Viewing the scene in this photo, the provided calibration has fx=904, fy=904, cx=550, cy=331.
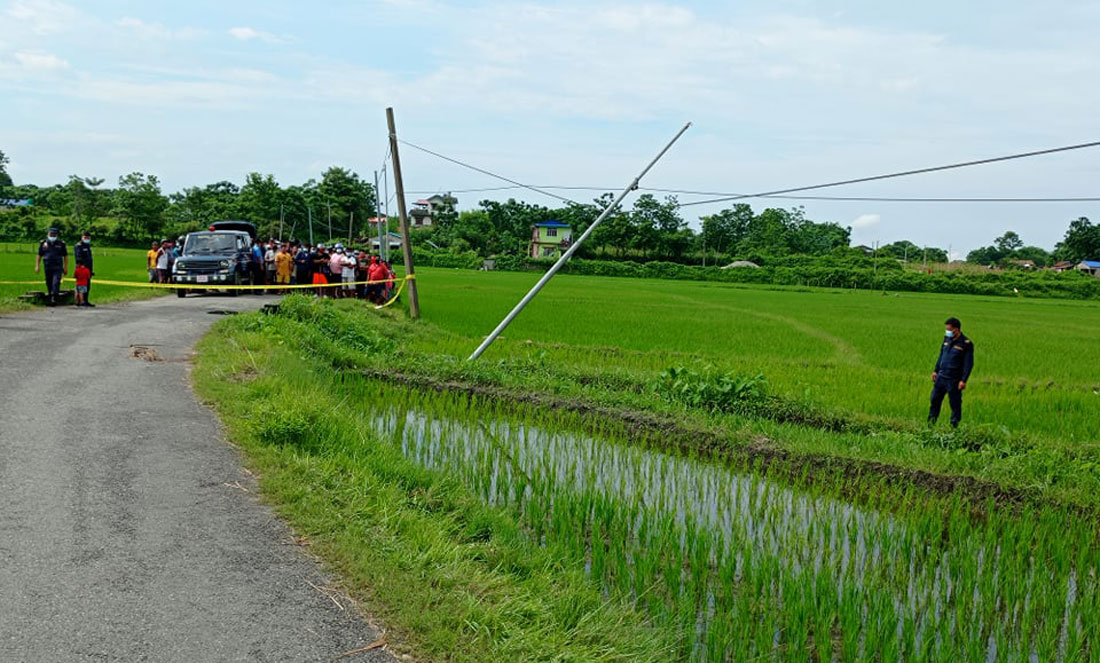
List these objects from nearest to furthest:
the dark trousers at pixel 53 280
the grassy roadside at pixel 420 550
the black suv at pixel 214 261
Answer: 1. the grassy roadside at pixel 420 550
2. the dark trousers at pixel 53 280
3. the black suv at pixel 214 261

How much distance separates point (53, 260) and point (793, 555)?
14.7 metres

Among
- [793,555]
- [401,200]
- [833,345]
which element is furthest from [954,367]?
[401,200]

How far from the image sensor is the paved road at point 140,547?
4.05m

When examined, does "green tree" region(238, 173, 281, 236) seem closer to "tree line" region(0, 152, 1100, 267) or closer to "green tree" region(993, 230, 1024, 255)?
"tree line" region(0, 152, 1100, 267)

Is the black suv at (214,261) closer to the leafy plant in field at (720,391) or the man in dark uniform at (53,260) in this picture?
the man in dark uniform at (53,260)

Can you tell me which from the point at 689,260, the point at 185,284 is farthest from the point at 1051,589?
the point at 689,260

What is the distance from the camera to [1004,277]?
194ft

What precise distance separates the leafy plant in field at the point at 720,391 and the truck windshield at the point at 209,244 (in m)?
14.6

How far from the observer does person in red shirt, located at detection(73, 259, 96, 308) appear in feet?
53.2

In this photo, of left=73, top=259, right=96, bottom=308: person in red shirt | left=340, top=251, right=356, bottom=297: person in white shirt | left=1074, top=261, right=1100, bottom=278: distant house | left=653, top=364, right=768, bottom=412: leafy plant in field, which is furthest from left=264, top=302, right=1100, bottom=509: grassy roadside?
left=1074, top=261, right=1100, bottom=278: distant house

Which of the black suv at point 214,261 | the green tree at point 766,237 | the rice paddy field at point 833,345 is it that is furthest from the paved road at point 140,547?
the green tree at point 766,237

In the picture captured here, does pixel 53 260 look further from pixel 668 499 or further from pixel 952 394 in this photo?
pixel 952 394

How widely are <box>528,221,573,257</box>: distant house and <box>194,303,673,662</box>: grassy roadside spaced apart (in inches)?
2921

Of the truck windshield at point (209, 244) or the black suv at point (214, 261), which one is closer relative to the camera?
the black suv at point (214, 261)
